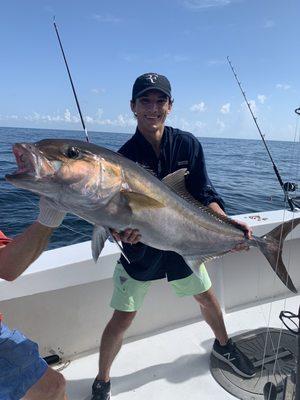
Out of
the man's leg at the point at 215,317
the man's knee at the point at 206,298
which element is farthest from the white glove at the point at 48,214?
the man's knee at the point at 206,298

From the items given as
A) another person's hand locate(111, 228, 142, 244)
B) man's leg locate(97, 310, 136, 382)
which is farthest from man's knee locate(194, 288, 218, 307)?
another person's hand locate(111, 228, 142, 244)

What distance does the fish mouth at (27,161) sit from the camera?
162 centimetres

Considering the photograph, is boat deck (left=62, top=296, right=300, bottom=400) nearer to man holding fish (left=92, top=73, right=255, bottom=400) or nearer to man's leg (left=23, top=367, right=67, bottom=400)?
man holding fish (left=92, top=73, right=255, bottom=400)

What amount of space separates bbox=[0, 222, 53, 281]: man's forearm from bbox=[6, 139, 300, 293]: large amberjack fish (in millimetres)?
211

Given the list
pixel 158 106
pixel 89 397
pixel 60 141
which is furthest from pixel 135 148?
pixel 89 397

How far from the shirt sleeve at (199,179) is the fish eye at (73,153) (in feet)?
4.09

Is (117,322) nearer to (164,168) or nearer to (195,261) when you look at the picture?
(195,261)

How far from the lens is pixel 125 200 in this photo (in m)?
1.97

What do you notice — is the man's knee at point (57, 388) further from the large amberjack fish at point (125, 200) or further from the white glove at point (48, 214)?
the white glove at point (48, 214)

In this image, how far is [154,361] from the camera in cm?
324

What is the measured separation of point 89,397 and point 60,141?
1.99 meters

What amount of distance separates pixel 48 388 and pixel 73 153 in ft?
4.01

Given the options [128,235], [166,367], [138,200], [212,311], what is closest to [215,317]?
[212,311]

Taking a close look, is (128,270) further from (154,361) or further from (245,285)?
(245,285)
